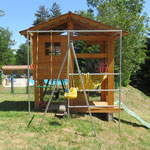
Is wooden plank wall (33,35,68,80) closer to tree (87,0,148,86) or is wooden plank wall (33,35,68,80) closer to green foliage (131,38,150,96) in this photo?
tree (87,0,148,86)

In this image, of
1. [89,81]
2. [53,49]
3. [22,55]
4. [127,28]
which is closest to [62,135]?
[89,81]

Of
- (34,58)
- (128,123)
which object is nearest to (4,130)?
(34,58)

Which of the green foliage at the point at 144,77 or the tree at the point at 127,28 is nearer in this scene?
the tree at the point at 127,28

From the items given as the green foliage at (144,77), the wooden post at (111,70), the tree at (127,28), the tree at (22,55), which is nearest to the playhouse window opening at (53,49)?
the wooden post at (111,70)

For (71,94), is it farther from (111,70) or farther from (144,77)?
(144,77)

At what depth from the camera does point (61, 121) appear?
554 cm

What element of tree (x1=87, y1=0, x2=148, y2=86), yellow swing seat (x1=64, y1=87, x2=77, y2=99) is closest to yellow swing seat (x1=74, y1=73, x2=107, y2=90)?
Result: yellow swing seat (x1=64, y1=87, x2=77, y2=99)

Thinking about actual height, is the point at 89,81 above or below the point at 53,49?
below

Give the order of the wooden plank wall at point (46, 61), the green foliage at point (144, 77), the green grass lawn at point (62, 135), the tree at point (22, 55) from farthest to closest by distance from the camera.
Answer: the tree at point (22, 55) → the green foliage at point (144, 77) → the wooden plank wall at point (46, 61) → the green grass lawn at point (62, 135)

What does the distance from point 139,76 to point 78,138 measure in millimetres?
21841

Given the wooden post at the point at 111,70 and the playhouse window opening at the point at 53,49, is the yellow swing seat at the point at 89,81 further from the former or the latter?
the playhouse window opening at the point at 53,49

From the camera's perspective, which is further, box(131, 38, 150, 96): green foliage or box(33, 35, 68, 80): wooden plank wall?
box(131, 38, 150, 96): green foliage

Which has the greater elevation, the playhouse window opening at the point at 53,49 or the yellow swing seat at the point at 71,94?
the playhouse window opening at the point at 53,49

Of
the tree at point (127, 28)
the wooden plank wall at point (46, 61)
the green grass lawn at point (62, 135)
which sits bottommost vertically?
the green grass lawn at point (62, 135)
